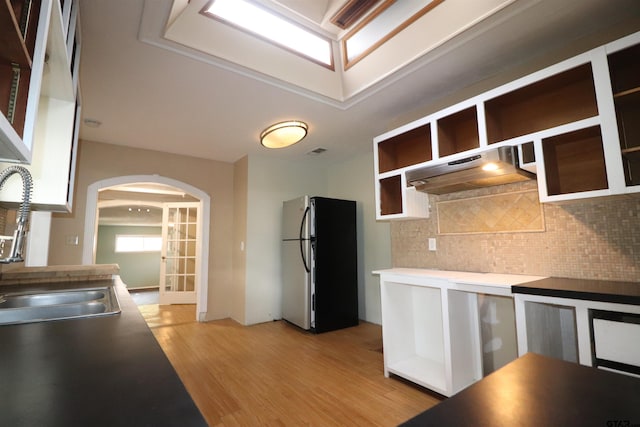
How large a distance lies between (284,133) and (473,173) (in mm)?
1854

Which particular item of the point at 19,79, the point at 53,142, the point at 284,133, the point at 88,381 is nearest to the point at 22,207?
the point at 19,79

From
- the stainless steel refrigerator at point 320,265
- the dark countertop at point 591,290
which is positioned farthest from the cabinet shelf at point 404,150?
the dark countertop at point 591,290

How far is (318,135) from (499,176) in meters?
2.11

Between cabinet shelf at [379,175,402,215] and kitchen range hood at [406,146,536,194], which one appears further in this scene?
cabinet shelf at [379,175,402,215]

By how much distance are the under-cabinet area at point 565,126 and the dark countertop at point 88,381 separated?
6.75 feet

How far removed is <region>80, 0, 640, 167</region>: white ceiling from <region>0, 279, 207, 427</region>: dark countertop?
1.74 meters

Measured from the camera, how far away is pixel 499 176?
6.64ft

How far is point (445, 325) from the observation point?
80.4 inches

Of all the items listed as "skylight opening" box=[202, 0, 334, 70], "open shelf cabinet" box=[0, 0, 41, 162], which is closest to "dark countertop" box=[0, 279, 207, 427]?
"open shelf cabinet" box=[0, 0, 41, 162]

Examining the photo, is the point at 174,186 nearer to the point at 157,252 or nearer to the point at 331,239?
the point at 331,239

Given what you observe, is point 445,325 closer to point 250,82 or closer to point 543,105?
point 543,105

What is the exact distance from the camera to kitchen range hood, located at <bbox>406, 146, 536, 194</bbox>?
187 centimetres

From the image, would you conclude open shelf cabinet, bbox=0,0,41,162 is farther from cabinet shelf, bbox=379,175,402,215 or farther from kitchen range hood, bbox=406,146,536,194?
cabinet shelf, bbox=379,175,402,215

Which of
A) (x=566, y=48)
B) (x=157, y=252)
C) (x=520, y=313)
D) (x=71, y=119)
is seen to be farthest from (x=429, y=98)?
(x=157, y=252)
